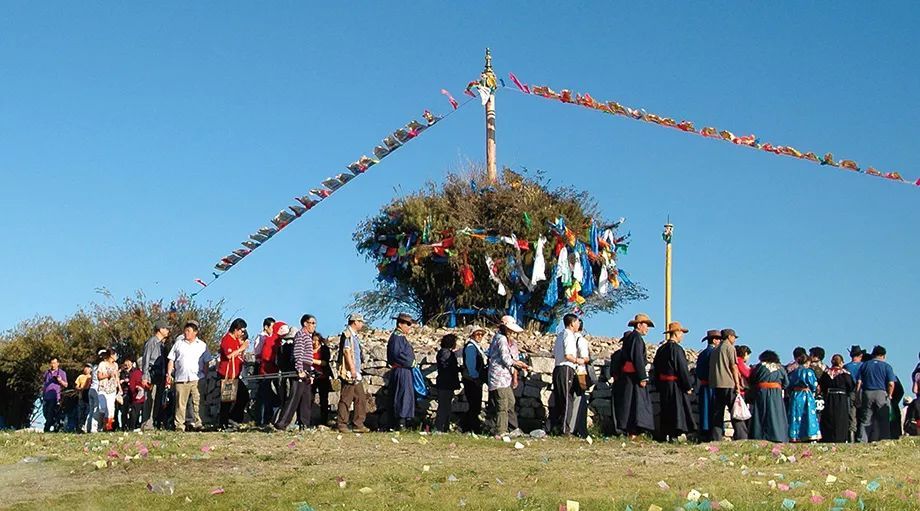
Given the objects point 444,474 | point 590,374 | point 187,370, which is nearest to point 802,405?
point 590,374

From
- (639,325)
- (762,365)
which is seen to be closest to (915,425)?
(762,365)

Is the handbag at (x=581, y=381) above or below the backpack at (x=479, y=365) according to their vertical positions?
below

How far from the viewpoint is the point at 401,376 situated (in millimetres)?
17719

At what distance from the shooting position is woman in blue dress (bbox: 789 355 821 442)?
1764 centimetres

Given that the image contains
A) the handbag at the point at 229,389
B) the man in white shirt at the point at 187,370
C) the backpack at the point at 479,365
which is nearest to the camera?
the backpack at the point at 479,365

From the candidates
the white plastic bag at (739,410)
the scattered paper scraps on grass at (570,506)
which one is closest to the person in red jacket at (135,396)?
the white plastic bag at (739,410)

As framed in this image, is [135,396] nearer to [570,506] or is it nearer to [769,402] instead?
[769,402]

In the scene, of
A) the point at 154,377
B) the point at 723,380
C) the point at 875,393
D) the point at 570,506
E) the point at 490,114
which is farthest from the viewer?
the point at 490,114

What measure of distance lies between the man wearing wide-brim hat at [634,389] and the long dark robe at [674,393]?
0.23 m

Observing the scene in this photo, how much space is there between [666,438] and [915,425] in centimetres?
539

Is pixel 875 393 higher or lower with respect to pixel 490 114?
lower

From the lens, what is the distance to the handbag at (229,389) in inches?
736

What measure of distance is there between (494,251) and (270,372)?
261 inches

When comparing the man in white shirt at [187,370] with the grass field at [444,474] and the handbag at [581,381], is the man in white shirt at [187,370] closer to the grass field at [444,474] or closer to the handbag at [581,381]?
the grass field at [444,474]
